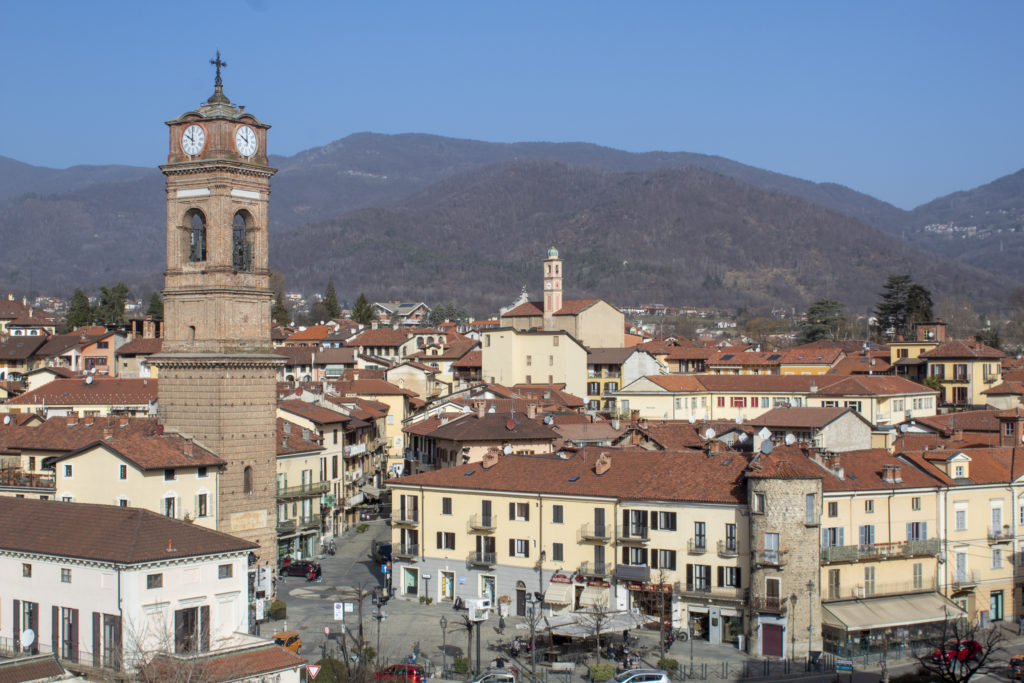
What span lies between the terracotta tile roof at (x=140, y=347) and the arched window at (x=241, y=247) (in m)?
60.1

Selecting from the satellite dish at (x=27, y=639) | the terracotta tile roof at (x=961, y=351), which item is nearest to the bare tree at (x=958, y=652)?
the satellite dish at (x=27, y=639)

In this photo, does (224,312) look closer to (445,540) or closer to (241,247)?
(241,247)

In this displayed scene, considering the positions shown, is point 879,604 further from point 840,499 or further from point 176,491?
point 176,491

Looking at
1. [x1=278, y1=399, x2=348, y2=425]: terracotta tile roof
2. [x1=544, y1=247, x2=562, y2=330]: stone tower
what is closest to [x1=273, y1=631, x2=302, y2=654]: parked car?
[x1=278, y1=399, x2=348, y2=425]: terracotta tile roof

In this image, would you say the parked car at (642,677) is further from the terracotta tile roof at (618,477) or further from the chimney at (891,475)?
the chimney at (891,475)

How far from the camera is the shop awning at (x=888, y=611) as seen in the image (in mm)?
47438

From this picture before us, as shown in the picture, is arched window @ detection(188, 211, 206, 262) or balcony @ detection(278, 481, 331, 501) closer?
arched window @ detection(188, 211, 206, 262)

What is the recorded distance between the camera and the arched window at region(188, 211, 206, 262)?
172 feet

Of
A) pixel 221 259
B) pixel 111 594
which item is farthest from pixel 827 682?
pixel 221 259

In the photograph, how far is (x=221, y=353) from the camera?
50.9 metres

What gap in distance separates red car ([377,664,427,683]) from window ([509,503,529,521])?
40.6ft

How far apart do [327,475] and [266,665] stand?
112 feet

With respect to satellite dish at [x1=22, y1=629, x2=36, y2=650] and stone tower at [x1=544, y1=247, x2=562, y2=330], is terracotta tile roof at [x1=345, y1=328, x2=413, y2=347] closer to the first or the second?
stone tower at [x1=544, y1=247, x2=562, y2=330]

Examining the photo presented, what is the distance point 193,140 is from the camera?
170 ft
